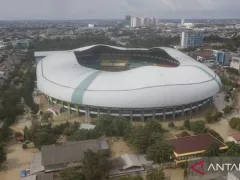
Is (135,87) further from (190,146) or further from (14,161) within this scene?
(14,161)

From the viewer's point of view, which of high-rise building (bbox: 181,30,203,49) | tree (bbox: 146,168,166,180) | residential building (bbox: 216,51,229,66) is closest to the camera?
tree (bbox: 146,168,166,180)

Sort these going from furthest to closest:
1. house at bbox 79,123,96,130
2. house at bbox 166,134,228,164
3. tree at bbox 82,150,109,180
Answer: house at bbox 79,123,96,130 → house at bbox 166,134,228,164 → tree at bbox 82,150,109,180

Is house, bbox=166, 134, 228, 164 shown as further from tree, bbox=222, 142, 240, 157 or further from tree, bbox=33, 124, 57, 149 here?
tree, bbox=33, 124, 57, 149

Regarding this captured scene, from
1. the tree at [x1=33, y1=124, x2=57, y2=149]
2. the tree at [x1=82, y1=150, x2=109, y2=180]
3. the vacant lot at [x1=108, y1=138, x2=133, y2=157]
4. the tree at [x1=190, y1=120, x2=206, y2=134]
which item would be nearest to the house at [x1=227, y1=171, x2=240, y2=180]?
the tree at [x1=82, y1=150, x2=109, y2=180]

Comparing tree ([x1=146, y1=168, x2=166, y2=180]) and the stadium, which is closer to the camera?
tree ([x1=146, y1=168, x2=166, y2=180])

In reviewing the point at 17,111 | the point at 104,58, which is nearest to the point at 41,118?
the point at 17,111

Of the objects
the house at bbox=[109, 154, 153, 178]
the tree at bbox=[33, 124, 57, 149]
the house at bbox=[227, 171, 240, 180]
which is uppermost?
Result: the house at bbox=[227, 171, 240, 180]

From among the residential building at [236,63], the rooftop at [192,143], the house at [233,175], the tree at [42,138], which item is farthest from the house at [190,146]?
the residential building at [236,63]
